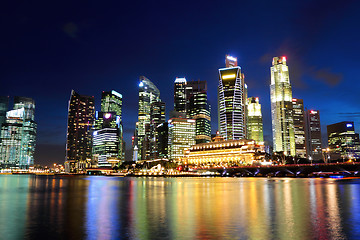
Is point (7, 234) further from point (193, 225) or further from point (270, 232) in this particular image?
point (270, 232)

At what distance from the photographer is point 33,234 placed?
21.2 m

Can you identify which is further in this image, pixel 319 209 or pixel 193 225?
pixel 319 209

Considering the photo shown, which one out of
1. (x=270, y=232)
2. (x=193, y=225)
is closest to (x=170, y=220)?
(x=193, y=225)

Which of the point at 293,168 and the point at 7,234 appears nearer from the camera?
the point at 7,234

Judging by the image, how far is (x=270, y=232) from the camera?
2097 cm

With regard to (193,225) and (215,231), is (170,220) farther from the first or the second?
(215,231)

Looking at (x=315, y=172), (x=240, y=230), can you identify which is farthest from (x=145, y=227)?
(x=315, y=172)

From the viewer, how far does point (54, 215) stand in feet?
100

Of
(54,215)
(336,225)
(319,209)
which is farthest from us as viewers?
(319,209)

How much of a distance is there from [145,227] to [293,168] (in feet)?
578

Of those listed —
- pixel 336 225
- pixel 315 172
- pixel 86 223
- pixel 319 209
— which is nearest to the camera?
pixel 336 225

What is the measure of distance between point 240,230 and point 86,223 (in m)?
13.1

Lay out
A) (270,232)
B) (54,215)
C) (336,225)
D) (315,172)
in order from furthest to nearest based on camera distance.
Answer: (315,172) < (54,215) < (336,225) < (270,232)

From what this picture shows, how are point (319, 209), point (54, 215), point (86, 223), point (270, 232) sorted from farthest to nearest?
point (319, 209), point (54, 215), point (86, 223), point (270, 232)
